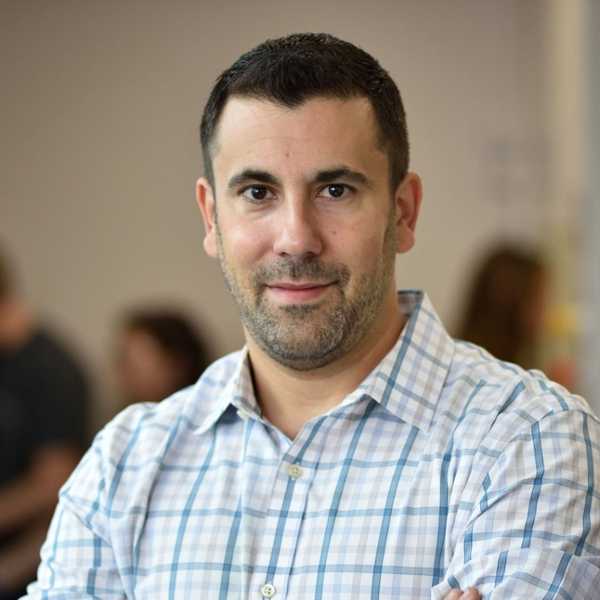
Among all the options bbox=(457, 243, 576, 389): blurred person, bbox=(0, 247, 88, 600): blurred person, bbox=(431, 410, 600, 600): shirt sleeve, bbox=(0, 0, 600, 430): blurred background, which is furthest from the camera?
bbox=(0, 0, 600, 430): blurred background

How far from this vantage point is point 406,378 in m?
1.59

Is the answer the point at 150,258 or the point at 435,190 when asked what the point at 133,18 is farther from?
the point at 435,190

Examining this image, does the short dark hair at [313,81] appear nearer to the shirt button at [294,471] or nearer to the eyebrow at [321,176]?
the eyebrow at [321,176]

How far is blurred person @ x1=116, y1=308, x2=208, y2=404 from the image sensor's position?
4.19 metres

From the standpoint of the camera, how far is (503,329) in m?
3.60

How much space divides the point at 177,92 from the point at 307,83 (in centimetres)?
369

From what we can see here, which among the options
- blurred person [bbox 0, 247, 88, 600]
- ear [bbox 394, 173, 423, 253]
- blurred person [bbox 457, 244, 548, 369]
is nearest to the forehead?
ear [bbox 394, 173, 423, 253]

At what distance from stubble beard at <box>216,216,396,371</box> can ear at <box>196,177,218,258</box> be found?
9 centimetres

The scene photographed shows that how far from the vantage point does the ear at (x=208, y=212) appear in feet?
5.47

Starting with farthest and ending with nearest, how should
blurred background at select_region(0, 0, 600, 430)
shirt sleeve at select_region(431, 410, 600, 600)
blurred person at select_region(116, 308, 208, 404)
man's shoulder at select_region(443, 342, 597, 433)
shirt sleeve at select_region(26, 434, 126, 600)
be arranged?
blurred background at select_region(0, 0, 600, 430) → blurred person at select_region(116, 308, 208, 404) → shirt sleeve at select_region(26, 434, 126, 600) → man's shoulder at select_region(443, 342, 597, 433) → shirt sleeve at select_region(431, 410, 600, 600)

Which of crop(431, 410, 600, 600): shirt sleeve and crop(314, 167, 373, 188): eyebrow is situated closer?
crop(431, 410, 600, 600): shirt sleeve

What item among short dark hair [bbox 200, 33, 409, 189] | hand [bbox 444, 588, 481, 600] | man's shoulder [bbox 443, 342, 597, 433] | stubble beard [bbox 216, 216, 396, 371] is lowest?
hand [bbox 444, 588, 481, 600]

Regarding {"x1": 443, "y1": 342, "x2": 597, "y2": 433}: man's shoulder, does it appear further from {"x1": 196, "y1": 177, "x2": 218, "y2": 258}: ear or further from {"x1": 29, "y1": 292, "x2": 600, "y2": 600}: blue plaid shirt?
{"x1": 196, "y1": 177, "x2": 218, "y2": 258}: ear

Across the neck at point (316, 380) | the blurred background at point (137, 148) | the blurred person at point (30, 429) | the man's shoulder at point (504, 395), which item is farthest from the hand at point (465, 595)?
the blurred background at point (137, 148)
